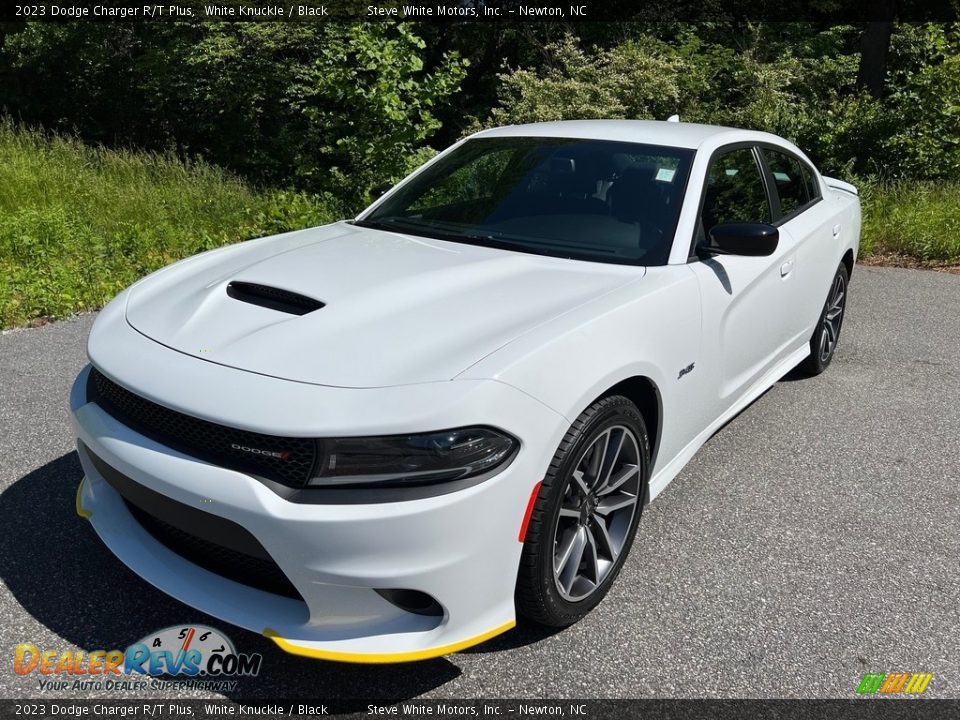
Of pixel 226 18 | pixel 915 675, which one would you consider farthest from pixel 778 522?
A: pixel 226 18

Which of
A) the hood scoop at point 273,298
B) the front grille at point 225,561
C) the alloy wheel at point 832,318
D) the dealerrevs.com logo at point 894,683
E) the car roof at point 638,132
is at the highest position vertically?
the car roof at point 638,132

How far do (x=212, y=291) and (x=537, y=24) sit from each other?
53.9ft

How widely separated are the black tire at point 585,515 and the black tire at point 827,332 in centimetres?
255

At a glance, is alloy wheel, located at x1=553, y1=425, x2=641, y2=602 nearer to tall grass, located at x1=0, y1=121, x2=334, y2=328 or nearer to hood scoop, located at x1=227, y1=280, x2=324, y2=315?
hood scoop, located at x1=227, y1=280, x2=324, y2=315

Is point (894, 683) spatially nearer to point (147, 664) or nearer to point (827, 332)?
point (147, 664)

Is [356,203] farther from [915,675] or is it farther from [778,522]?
[915,675]

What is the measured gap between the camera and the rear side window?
434 centimetres

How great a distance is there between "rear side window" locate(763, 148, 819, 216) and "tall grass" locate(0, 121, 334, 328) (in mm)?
4681

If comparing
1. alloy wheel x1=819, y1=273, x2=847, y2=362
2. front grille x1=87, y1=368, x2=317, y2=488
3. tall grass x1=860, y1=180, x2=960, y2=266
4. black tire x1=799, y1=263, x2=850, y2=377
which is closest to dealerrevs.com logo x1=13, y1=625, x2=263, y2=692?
front grille x1=87, y1=368, x2=317, y2=488

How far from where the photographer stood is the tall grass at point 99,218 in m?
6.28

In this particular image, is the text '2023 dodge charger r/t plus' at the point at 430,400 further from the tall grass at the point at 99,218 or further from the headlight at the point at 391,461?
the tall grass at the point at 99,218

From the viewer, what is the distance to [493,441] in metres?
2.18

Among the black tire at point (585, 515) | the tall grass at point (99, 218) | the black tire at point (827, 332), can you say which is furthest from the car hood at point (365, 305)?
the tall grass at point (99, 218)

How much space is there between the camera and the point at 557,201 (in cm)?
354
